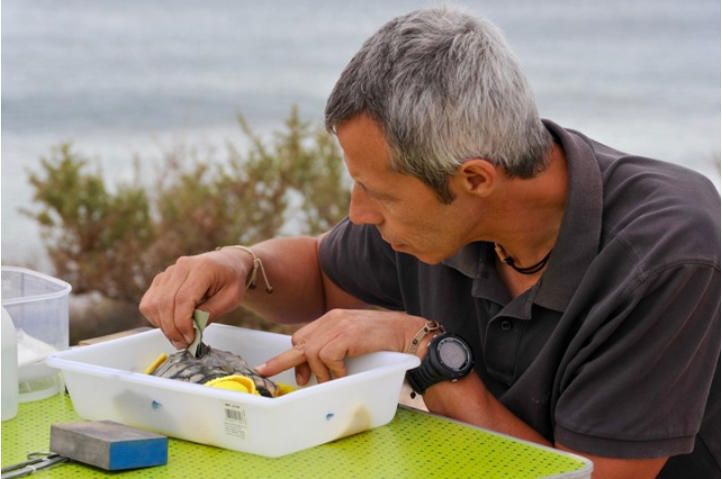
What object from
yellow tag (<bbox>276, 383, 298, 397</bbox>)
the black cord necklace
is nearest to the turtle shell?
yellow tag (<bbox>276, 383, 298, 397</bbox>)

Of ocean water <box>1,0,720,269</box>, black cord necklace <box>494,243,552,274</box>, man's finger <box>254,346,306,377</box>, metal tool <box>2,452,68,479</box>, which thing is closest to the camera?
metal tool <box>2,452,68,479</box>

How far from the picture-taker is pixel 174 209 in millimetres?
4340

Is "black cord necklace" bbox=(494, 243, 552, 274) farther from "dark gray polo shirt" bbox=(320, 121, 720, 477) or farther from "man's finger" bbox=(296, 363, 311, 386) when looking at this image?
"man's finger" bbox=(296, 363, 311, 386)

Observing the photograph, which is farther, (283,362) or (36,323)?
(36,323)

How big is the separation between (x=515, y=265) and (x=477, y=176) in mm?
275

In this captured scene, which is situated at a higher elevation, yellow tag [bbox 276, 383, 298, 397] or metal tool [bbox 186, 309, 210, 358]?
metal tool [bbox 186, 309, 210, 358]

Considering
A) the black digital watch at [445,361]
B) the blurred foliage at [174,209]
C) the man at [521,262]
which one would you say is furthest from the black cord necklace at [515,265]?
the blurred foliage at [174,209]

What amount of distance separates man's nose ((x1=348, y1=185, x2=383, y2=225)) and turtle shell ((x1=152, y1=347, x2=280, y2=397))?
31 cm

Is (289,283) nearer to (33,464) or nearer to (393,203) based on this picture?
(393,203)

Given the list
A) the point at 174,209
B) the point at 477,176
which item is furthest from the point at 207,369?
the point at 174,209

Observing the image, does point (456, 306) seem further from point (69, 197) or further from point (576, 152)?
point (69, 197)

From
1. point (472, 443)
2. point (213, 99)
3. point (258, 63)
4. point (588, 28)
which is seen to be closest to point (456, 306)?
point (472, 443)

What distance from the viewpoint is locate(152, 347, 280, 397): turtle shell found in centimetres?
171

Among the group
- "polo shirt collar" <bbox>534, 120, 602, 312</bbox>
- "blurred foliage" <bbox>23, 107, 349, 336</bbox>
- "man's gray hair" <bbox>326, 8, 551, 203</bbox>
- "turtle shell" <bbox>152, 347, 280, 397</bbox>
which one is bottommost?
"blurred foliage" <bbox>23, 107, 349, 336</bbox>
